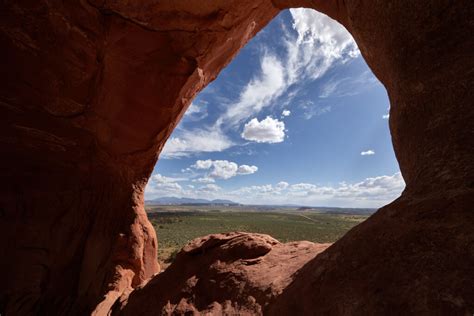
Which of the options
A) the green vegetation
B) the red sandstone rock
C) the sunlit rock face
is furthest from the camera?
the green vegetation

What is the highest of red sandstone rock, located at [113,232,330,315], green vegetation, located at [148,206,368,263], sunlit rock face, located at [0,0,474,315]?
sunlit rock face, located at [0,0,474,315]

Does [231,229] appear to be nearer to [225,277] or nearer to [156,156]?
[156,156]

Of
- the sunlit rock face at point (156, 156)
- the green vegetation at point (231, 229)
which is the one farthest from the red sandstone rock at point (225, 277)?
the green vegetation at point (231, 229)

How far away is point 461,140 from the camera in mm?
2289

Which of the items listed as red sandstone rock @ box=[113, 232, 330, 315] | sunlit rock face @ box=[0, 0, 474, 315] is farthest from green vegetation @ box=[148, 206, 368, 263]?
red sandstone rock @ box=[113, 232, 330, 315]

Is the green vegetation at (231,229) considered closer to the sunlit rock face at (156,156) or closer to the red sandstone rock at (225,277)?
the sunlit rock face at (156,156)

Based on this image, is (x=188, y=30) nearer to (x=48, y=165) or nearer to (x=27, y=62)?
(x=27, y=62)

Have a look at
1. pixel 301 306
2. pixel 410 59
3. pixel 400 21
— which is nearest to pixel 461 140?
pixel 410 59

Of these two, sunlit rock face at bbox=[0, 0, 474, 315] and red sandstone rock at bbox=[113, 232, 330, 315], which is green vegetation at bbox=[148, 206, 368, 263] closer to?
sunlit rock face at bbox=[0, 0, 474, 315]

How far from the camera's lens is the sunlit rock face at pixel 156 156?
6.85 feet

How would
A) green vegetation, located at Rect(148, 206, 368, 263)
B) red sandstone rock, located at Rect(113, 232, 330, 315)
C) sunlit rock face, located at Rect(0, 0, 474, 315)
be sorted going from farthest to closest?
1. green vegetation, located at Rect(148, 206, 368, 263)
2. red sandstone rock, located at Rect(113, 232, 330, 315)
3. sunlit rock face, located at Rect(0, 0, 474, 315)

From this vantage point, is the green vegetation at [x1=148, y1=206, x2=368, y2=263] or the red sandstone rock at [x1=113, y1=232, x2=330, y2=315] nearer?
the red sandstone rock at [x1=113, y1=232, x2=330, y2=315]

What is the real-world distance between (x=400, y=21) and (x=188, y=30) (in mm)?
7027

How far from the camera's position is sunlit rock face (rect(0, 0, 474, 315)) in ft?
6.85
